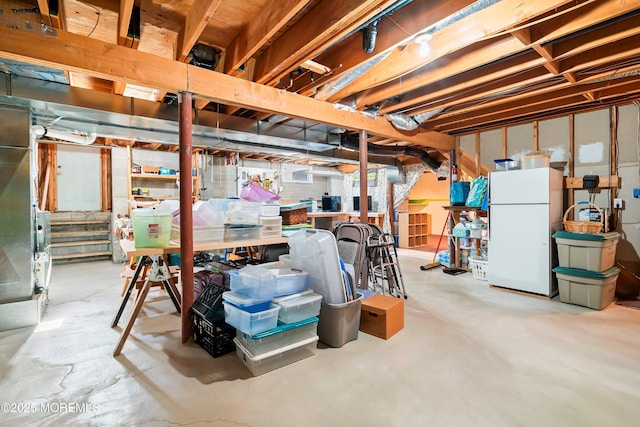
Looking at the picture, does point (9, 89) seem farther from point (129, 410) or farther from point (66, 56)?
point (129, 410)

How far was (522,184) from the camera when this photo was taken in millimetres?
3975

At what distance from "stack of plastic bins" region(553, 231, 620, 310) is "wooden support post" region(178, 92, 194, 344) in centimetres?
419

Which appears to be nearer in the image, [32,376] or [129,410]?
[129,410]

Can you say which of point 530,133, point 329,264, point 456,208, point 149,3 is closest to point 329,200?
point 456,208

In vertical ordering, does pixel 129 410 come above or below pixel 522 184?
below

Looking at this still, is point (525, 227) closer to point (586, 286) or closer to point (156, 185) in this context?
point (586, 286)

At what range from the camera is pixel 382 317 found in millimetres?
2703

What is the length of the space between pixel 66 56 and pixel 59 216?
5.70 m

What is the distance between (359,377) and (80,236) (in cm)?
722

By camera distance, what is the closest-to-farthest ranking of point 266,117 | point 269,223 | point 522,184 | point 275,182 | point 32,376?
point 32,376, point 269,223, point 522,184, point 266,117, point 275,182

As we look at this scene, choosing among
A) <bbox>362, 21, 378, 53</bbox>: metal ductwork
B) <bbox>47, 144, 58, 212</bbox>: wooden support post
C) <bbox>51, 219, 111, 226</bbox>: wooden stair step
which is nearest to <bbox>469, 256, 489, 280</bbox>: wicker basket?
<bbox>362, 21, 378, 53</bbox>: metal ductwork

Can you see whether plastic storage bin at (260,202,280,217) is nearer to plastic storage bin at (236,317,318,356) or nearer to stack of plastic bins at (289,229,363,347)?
stack of plastic bins at (289,229,363,347)

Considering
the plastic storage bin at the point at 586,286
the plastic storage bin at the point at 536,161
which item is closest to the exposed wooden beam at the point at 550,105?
the plastic storage bin at the point at 536,161

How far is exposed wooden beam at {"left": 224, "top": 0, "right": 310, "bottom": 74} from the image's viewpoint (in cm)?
207
